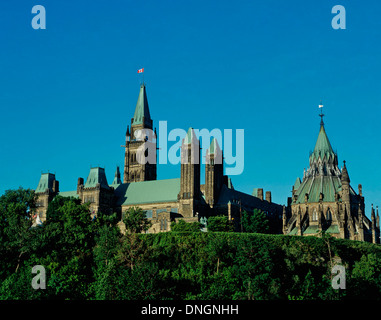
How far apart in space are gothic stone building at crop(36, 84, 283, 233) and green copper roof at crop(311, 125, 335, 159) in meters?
19.1

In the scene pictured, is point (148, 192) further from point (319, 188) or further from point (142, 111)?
point (142, 111)

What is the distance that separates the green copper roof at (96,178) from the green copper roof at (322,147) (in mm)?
45876

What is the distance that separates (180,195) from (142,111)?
5097cm

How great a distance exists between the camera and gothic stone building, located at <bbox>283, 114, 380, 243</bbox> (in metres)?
112

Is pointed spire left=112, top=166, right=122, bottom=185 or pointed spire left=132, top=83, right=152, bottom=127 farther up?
pointed spire left=132, top=83, right=152, bottom=127

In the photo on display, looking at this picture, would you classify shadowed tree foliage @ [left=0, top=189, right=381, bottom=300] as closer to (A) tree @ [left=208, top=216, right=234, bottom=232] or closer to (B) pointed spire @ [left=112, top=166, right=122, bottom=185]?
(A) tree @ [left=208, top=216, right=234, bottom=232]

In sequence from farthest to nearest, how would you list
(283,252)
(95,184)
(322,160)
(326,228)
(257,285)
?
1. (95,184)
2. (322,160)
3. (326,228)
4. (283,252)
5. (257,285)

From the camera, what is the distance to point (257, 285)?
69.6 meters

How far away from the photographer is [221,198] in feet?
425

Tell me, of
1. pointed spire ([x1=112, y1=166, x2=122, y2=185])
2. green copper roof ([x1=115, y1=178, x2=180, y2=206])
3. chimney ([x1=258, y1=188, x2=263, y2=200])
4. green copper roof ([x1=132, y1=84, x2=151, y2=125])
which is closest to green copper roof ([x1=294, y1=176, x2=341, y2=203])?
green copper roof ([x1=115, y1=178, x2=180, y2=206])

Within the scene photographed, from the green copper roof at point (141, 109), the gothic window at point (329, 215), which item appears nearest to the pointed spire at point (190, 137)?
the gothic window at point (329, 215)
